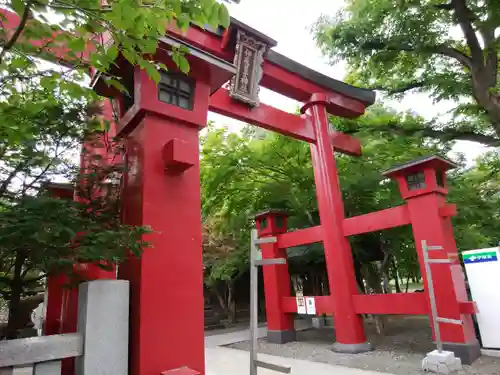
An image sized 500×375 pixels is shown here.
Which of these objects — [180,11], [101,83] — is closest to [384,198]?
[101,83]

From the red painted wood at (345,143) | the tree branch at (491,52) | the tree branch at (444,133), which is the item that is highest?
the tree branch at (491,52)

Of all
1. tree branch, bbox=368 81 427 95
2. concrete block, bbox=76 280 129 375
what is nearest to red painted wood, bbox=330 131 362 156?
tree branch, bbox=368 81 427 95

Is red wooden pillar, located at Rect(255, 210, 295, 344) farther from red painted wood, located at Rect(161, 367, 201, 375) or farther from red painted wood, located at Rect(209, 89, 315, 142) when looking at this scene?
red painted wood, located at Rect(161, 367, 201, 375)

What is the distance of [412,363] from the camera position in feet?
20.0

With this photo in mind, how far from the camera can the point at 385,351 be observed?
7.11m

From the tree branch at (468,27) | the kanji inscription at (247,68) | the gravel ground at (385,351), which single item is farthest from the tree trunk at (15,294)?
the tree branch at (468,27)

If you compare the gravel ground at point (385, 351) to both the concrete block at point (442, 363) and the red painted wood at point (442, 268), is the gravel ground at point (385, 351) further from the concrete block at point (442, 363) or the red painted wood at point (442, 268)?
the red painted wood at point (442, 268)

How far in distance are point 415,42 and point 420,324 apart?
778cm

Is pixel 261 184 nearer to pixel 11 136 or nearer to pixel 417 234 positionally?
pixel 417 234

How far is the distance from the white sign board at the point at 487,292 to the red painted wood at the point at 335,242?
6.96ft

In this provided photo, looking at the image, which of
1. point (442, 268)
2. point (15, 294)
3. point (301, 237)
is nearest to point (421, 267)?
point (442, 268)

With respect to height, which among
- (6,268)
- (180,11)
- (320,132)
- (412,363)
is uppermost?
(320,132)

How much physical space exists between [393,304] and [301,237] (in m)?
2.46

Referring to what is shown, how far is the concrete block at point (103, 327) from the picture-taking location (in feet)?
8.21
